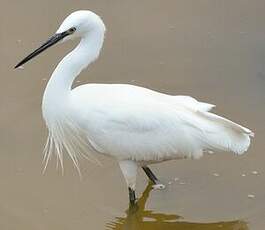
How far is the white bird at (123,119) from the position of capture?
14.9ft

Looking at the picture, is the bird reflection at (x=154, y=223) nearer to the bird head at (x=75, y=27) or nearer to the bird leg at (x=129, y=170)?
the bird leg at (x=129, y=170)

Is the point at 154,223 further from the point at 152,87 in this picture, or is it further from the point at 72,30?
the point at 152,87

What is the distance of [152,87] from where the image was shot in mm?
6023

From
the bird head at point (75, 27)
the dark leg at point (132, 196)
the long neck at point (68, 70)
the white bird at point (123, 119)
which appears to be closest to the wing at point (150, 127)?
the white bird at point (123, 119)

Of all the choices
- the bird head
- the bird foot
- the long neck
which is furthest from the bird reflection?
the bird head

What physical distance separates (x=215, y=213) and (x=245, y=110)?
1105 millimetres

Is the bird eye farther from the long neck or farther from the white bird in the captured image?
the long neck

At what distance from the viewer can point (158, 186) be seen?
199 inches

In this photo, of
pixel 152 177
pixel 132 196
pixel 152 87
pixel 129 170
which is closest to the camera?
pixel 129 170

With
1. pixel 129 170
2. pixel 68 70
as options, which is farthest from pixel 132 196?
pixel 68 70

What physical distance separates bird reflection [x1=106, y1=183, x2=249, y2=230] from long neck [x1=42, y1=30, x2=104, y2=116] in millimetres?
855

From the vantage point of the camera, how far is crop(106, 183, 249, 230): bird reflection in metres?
4.81

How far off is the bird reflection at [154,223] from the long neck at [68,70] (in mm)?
855

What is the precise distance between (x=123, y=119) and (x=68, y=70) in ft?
1.42
